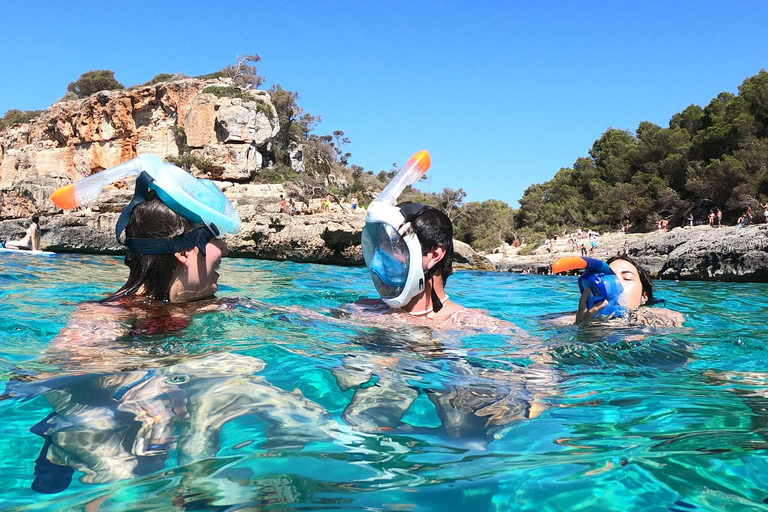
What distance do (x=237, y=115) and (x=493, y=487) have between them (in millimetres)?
33498

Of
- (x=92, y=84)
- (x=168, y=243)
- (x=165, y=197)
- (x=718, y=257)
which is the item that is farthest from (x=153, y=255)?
(x=92, y=84)

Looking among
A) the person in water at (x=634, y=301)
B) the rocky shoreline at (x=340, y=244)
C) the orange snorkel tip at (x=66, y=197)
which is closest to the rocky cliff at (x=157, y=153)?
the rocky shoreline at (x=340, y=244)

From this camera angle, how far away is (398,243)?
315 centimetres

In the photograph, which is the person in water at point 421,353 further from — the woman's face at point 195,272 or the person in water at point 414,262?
the woman's face at point 195,272

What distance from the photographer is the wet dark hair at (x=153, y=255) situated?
8.86 feet

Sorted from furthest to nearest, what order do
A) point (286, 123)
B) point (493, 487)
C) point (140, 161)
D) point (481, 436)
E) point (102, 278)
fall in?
point (286, 123) < point (102, 278) < point (140, 161) < point (481, 436) < point (493, 487)

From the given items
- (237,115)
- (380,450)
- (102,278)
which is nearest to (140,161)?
(380,450)

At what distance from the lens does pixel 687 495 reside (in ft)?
4.03

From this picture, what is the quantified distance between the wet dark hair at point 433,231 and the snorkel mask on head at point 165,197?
3.35ft

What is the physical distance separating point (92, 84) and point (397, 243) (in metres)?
59.9

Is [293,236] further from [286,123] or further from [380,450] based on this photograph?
[286,123]

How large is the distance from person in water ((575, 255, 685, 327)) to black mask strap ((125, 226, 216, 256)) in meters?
2.40

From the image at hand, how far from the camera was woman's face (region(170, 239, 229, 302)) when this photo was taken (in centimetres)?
282

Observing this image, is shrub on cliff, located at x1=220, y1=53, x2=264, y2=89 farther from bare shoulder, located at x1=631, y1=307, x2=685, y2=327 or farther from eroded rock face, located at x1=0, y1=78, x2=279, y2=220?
bare shoulder, located at x1=631, y1=307, x2=685, y2=327
